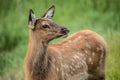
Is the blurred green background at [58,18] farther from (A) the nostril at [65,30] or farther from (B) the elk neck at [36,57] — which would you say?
(A) the nostril at [65,30]

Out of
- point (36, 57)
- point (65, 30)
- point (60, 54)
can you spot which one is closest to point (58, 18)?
point (60, 54)

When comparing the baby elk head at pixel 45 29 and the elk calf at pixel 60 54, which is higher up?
the baby elk head at pixel 45 29

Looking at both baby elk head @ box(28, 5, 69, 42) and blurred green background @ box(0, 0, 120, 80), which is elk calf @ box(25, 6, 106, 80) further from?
blurred green background @ box(0, 0, 120, 80)

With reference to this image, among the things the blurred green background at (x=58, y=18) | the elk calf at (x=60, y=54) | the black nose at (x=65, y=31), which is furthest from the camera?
the blurred green background at (x=58, y=18)

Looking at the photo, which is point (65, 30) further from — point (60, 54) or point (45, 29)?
point (60, 54)

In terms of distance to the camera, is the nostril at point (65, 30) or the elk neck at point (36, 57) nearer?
the nostril at point (65, 30)

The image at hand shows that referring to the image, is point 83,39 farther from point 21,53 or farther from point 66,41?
point 21,53

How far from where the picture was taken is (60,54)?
45.6 feet

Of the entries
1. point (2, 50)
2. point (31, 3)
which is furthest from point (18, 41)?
point (31, 3)

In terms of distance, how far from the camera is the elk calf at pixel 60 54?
44.0 ft

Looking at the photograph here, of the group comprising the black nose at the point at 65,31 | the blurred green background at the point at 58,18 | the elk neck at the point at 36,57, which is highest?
the blurred green background at the point at 58,18

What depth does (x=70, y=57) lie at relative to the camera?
1407 centimetres

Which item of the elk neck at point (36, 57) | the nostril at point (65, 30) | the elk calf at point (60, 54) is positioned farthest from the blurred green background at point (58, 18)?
the nostril at point (65, 30)

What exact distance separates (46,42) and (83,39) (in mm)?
1316
